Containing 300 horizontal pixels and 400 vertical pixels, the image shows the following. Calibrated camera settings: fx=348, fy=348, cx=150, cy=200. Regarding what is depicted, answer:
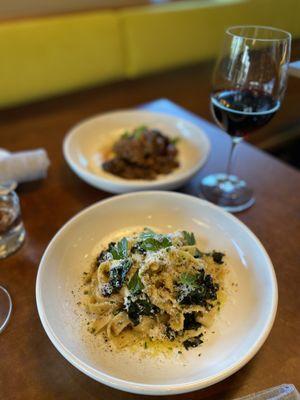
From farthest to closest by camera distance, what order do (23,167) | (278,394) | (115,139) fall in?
(115,139)
(23,167)
(278,394)

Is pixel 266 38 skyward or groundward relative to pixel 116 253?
skyward

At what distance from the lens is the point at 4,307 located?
0.91 metres

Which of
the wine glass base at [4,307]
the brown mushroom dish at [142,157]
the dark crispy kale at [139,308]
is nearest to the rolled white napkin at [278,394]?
the dark crispy kale at [139,308]

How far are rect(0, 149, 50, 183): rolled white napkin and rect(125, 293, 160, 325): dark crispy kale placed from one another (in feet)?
2.39

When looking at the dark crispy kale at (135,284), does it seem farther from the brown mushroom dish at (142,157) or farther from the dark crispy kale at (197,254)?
the brown mushroom dish at (142,157)

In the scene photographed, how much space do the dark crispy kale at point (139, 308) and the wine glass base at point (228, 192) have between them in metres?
0.54

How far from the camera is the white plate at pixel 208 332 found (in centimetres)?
69

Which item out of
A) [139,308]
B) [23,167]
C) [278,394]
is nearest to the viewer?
[278,394]

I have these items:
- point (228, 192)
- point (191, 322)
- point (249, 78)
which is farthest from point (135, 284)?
point (249, 78)

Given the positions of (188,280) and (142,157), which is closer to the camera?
(188,280)

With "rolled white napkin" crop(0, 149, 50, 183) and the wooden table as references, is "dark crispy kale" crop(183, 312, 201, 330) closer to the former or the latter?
the wooden table

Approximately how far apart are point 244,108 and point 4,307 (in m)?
0.91

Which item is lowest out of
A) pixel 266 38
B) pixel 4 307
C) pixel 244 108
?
pixel 4 307

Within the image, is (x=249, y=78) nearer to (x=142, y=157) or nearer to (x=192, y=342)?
(x=142, y=157)
